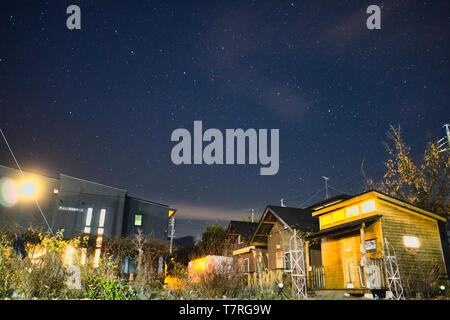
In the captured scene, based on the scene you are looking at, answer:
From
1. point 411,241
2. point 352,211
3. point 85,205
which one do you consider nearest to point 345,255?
point 352,211

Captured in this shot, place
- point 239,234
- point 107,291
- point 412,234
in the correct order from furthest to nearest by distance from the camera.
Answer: point 239,234, point 412,234, point 107,291

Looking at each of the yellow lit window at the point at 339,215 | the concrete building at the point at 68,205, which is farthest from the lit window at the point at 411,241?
the concrete building at the point at 68,205

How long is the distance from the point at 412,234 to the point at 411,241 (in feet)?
1.21

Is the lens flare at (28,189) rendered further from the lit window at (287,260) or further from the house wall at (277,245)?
the lit window at (287,260)

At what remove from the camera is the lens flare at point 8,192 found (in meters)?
26.8

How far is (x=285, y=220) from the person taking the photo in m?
21.2

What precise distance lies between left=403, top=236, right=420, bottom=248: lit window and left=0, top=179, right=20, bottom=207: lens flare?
28.0 metres

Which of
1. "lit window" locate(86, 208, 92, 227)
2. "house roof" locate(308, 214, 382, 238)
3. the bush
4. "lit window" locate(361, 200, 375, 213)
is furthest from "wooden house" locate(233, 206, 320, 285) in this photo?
"lit window" locate(86, 208, 92, 227)

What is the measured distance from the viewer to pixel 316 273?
18.1 meters

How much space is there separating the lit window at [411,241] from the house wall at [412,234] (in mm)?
139

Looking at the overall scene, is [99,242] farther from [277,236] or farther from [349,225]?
[349,225]

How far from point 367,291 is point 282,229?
942cm

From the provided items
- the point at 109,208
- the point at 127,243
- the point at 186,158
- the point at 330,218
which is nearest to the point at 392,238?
the point at 330,218
